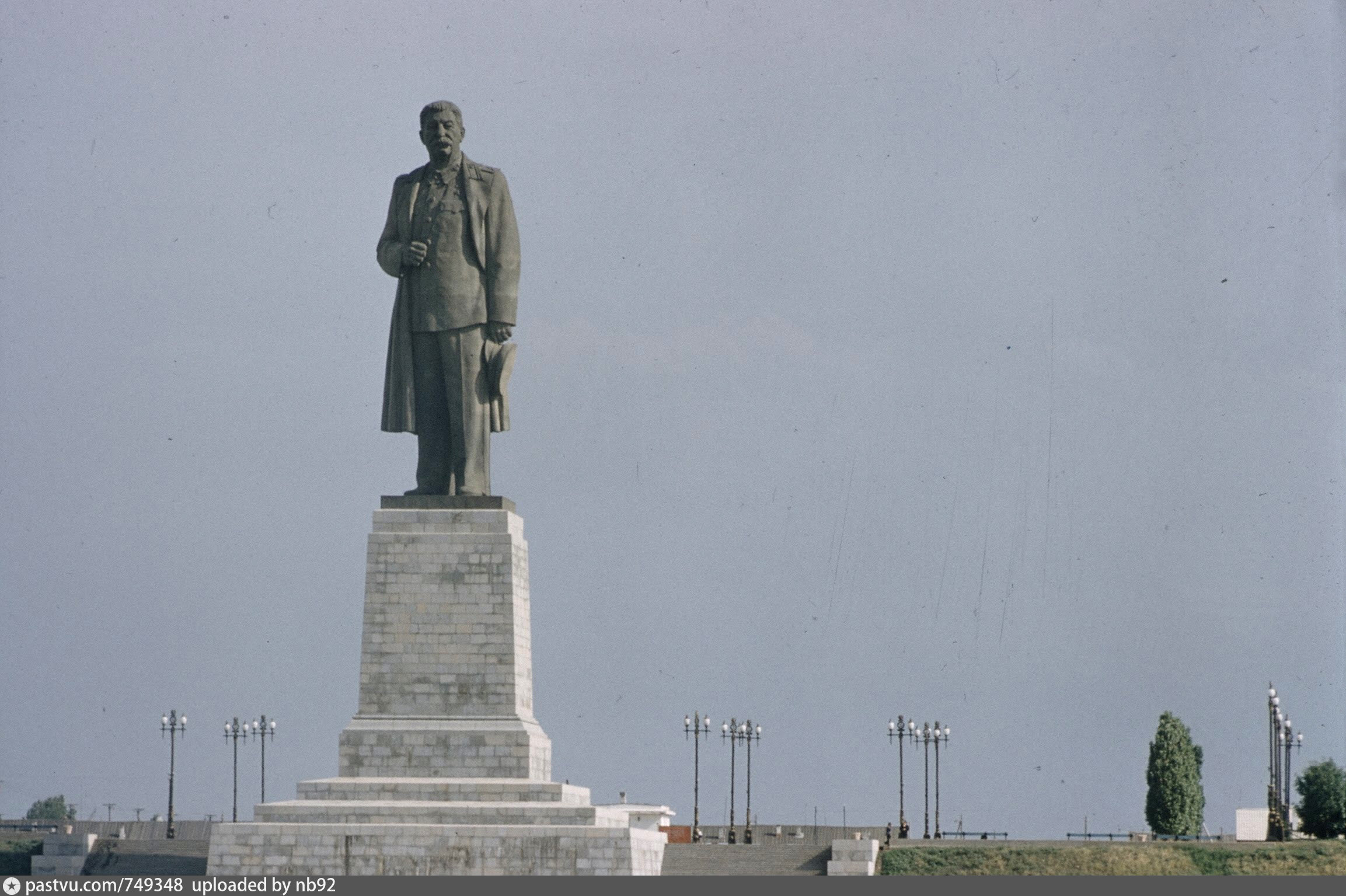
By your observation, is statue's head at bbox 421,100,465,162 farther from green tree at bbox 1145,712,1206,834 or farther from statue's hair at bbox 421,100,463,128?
green tree at bbox 1145,712,1206,834

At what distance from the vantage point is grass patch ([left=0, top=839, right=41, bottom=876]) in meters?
42.7

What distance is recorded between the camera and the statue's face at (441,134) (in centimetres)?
3600

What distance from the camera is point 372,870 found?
32688 mm

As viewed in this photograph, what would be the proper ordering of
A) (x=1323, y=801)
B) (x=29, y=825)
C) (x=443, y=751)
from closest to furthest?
(x=443, y=751), (x=1323, y=801), (x=29, y=825)

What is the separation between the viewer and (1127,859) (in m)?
42.4

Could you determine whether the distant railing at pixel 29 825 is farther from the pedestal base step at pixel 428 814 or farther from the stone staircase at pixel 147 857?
the pedestal base step at pixel 428 814

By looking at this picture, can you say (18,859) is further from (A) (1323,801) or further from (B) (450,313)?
(A) (1323,801)

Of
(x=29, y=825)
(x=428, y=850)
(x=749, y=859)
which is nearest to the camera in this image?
(x=428, y=850)

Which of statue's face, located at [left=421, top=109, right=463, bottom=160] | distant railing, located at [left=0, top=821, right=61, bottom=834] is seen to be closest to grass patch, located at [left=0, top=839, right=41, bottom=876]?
statue's face, located at [left=421, top=109, right=463, bottom=160]

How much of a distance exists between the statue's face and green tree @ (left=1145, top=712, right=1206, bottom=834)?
2646 cm

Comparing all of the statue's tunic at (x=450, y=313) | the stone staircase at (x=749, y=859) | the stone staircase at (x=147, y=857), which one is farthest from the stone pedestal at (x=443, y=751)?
the stone staircase at (x=749, y=859)

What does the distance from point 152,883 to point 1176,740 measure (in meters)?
31.9

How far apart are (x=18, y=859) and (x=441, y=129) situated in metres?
15.5

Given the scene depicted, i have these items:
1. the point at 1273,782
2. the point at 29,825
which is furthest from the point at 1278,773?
the point at 29,825
